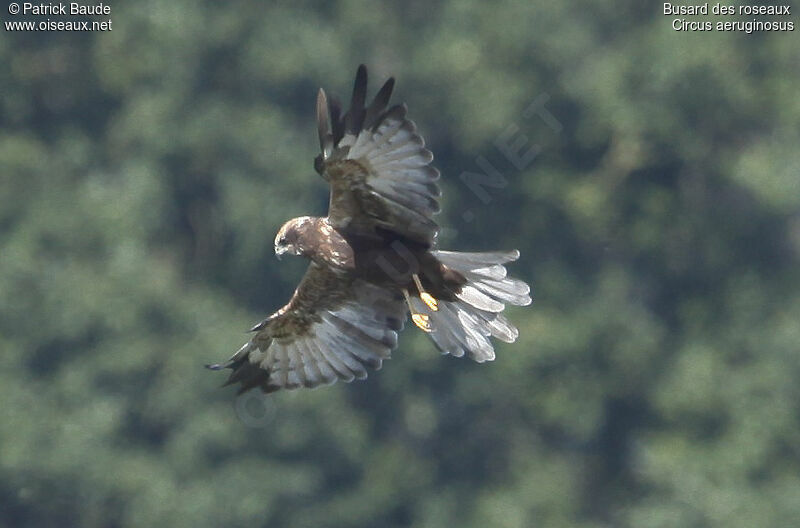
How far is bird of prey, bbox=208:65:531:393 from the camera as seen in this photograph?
8.81 meters

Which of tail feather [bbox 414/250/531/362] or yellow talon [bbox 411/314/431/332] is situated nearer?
tail feather [bbox 414/250/531/362]

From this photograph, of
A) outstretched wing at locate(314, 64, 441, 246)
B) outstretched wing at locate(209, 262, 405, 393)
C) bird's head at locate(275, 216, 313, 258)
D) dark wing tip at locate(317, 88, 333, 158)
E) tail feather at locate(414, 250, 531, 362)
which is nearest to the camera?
dark wing tip at locate(317, 88, 333, 158)

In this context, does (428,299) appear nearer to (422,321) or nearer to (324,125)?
(422,321)

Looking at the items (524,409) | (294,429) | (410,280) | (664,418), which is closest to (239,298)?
(294,429)

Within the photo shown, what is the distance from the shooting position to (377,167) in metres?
8.89

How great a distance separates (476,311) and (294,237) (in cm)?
114

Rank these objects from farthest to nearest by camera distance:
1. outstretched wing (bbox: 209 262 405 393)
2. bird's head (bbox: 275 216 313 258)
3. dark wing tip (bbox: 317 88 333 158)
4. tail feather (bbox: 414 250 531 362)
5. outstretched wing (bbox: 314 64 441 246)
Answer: outstretched wing (bbox: 209 262 405 393) < tail feather (bbox: 414 250 531 362) < bird's head (bbox: 275 216 313 258) < outstretched wing (bbox: 314 64 441 246) < dark wing tip (bbox: 317 88 333 158)

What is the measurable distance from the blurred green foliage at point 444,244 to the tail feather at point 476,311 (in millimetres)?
9924

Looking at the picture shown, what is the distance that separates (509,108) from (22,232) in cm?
636

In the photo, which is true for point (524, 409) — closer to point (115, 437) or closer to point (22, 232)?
point (115, 437)

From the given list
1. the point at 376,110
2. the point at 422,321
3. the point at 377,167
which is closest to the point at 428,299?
the point at 422,321

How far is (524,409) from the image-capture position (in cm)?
2161

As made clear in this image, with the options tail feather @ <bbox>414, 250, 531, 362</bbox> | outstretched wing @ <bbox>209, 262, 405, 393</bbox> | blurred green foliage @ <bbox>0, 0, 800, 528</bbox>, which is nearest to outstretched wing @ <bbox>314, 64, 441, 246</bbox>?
tail feather @ <bbox>414, 250, 531, 362</bbox>

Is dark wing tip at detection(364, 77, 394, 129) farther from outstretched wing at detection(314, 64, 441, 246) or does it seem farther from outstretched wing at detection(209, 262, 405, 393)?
outstretched wing at detection(209, 262, 405, 393)
